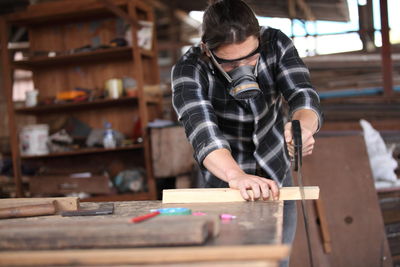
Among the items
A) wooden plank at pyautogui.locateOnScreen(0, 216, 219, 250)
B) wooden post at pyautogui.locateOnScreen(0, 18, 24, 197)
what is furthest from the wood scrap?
wooden post at pyautogui.locateOnScreen(0, 18, 24, 197)

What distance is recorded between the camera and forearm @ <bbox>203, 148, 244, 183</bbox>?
1748 mm

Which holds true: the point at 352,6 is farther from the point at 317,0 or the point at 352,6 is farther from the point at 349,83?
the point at 349,83

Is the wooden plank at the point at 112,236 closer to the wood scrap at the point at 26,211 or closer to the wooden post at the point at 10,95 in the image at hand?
the wood scrap at the point at 26,211

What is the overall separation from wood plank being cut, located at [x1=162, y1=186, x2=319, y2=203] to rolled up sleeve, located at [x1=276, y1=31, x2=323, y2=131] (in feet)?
1.17

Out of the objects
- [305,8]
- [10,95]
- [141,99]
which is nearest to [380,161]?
[141,99]

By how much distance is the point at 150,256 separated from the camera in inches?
36.3

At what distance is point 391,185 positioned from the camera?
12.9ft

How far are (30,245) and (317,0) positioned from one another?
8223 millimetres

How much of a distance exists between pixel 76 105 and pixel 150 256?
14.4 feet

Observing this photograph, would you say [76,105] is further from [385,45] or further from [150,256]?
[150,256]

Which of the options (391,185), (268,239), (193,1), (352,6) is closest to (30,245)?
(268,239)

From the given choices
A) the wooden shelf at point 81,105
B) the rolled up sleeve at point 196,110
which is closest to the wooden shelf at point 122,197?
the wooden shelf at point 81,105

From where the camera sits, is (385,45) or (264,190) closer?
(264,190)

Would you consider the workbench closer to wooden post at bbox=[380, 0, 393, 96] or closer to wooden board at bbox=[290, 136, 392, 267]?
wooden board at bbox=[290, 136, 392, 267]
